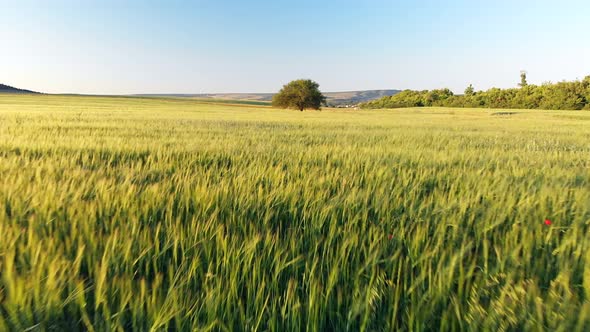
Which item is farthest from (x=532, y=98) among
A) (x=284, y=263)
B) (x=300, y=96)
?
(x=284, y=263)

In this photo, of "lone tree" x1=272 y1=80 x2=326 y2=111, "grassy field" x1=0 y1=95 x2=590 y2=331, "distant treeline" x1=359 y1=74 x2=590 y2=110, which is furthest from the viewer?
"lone tree" x1=272 y1=80 x2=326 y2=111

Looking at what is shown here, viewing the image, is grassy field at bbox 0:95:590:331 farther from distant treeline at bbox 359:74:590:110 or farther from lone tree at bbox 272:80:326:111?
distant treeline at bbox 359:74:590:110

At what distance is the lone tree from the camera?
48781 mm

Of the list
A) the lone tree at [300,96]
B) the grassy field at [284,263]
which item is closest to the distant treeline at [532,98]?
the lone tree at [300,96]

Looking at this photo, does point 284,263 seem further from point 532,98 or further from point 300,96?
point 532,98

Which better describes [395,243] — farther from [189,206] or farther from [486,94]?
[486,94]

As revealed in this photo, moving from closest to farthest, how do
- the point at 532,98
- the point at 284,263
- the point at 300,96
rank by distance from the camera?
the point at 284,263 < the point at 532,98 < the point at 300,96

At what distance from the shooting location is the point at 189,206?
1411mm

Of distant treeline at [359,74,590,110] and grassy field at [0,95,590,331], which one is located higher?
distant treeline at [359,74,590,110]

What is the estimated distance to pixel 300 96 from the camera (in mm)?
48500

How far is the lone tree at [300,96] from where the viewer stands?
1921 inches

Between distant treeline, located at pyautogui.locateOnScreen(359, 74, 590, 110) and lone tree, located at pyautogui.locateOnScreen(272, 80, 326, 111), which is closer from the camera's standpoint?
distant treeline, located at pyautogui.locateOnScreen(359, 74, 590, 110)

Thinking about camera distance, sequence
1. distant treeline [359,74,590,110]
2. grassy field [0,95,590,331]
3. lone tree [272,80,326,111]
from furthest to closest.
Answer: lone tree [272,80,326,111] < distant treeline [359,74,590,110] < grassy field [0,95,590,331]

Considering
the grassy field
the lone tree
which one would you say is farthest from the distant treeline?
the grassy field
